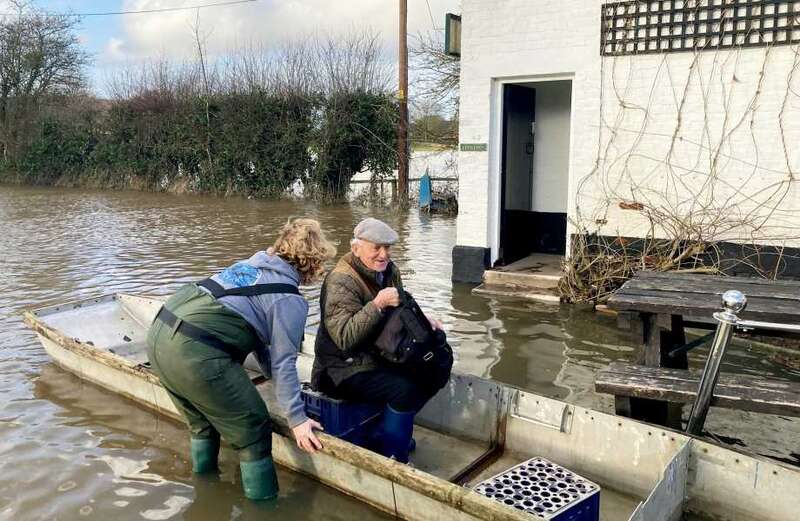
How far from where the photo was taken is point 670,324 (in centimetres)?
504

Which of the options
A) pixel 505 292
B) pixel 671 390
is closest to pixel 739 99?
pixel 505 292

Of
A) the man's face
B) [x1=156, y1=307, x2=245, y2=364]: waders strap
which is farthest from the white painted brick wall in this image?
[x1=156, y1=307, x2=245, y2=364]: waders strap

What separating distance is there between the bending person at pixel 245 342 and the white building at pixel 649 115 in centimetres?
524

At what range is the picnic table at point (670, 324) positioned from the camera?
4297mm

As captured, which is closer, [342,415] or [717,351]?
[717,351]

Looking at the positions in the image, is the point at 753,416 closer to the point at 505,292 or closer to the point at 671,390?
the point at 671,390

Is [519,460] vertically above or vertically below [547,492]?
below

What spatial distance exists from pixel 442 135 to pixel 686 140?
1356cm

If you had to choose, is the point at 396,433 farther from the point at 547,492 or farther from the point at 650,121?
the point at 650,121

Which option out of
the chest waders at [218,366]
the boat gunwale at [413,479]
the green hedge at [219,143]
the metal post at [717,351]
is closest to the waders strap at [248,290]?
the chest waders at [218,366]

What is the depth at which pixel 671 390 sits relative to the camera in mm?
4324

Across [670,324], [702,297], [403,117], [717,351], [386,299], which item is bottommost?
[670,324]

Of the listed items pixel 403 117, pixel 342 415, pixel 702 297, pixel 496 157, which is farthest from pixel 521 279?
pixel 403 117

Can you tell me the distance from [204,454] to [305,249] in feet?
4.94
